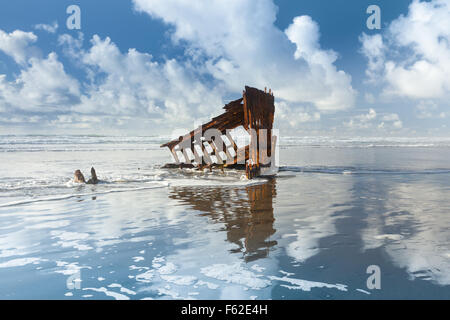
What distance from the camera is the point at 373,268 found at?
3.46m

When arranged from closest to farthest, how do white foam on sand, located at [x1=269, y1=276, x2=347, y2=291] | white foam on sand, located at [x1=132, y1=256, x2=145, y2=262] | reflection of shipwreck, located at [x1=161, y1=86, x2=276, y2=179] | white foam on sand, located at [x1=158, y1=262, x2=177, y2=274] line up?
white foam on sand, located at [x1=269, y1=276, x2=347, y2=291]
white foam on sand, located at [x1=158, y1=262, x2=177, y2=274]
white foam on sand, located at [x1=132, y1=256, x2=145, y2=262]
reflection of shipwreck, located at [x1=161, y1=86, x2=276, y2=179]

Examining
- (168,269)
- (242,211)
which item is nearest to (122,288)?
(168,269)

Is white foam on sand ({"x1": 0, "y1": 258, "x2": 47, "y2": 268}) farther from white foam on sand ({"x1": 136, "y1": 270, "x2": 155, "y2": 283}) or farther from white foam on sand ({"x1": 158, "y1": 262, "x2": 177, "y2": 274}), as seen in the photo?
white foam on sand ({"x1": 158, "y1": 262, "x2": 177, "y2": 274})

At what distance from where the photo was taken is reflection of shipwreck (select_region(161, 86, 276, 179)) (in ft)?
38.7

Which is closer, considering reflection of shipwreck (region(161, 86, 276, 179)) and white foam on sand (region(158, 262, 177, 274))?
white foam on sand (region(158, 262, 177, 274))

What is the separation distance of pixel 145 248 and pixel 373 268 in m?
2.73

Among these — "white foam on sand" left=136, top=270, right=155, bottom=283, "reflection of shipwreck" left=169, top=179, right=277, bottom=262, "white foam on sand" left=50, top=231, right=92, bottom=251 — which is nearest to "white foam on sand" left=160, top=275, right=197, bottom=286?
"white foam on sand" left=136, top=270, right=155, bottom=283

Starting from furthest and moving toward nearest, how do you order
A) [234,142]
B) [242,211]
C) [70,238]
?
[234,142]
[242,211]
[70,238]

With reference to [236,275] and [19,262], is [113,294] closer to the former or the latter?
[236,275]

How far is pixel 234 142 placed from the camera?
13102mm

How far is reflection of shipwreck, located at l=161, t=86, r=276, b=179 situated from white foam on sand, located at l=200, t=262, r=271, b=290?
8.26 m

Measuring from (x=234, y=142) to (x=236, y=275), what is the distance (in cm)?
996
